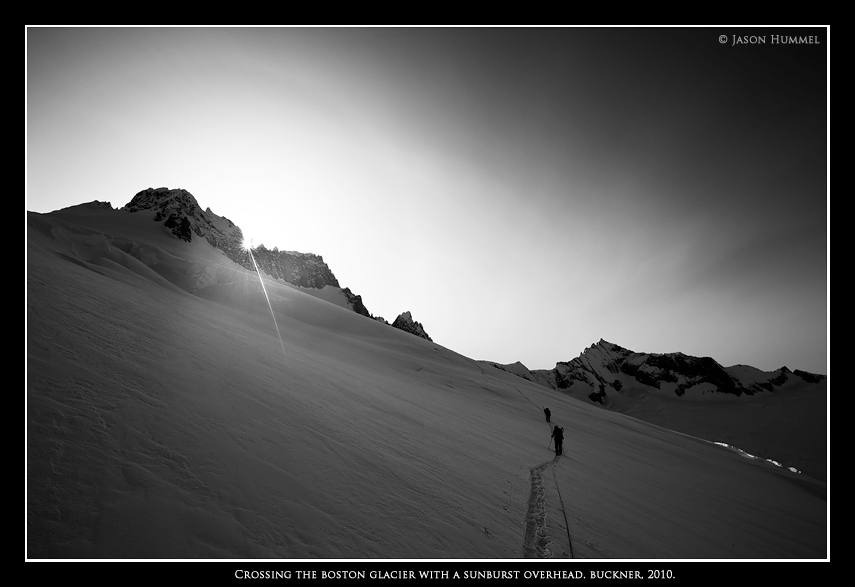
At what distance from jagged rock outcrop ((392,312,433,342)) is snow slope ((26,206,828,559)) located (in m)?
103

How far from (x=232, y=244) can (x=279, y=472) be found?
381ft

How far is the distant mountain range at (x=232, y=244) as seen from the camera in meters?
91.9

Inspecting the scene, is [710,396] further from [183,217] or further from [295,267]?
[183,217]

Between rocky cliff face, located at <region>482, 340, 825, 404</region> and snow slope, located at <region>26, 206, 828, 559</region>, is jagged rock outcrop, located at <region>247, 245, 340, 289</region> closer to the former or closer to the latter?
snow slope, located at <region>26, 206, 828, 559</region>

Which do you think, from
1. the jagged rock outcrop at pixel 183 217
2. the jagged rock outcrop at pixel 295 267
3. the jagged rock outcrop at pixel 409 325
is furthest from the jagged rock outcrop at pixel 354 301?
the jagged rock outcrop at pixel 183 217

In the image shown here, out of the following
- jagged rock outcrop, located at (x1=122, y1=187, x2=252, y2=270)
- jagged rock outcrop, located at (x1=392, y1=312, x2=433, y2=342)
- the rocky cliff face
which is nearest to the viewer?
jagged rock outcrop, located at (x1=122, y1=187, x2=252, y2=270)

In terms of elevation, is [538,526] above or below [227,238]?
below

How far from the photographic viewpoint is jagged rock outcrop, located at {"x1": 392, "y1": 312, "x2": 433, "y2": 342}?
121m

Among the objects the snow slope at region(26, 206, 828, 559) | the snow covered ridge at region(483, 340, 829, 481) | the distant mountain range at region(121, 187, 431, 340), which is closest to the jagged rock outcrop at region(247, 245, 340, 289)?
the distant mountain range at region(121, 187, 431, 340)

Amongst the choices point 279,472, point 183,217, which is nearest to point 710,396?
point 279,472

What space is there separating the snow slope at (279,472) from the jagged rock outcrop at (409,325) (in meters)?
103

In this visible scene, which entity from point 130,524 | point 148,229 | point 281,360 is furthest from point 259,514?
point 148,229

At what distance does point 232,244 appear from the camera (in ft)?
338
